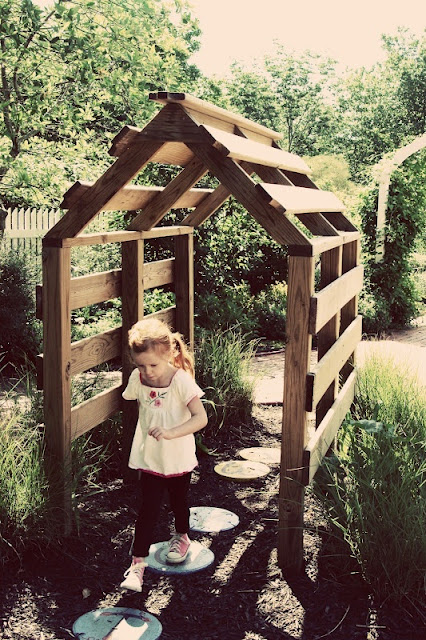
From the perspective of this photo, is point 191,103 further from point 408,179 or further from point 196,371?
point 408,179

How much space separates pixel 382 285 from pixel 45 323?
10071mm

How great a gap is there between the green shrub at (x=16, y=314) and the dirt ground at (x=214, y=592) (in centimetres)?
465

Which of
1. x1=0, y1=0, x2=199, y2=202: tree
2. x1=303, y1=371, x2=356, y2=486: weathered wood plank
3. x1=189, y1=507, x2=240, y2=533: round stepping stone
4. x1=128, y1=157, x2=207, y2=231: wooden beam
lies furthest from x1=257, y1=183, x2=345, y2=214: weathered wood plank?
x1=0, y1=0, x2=199, y2=202: tree

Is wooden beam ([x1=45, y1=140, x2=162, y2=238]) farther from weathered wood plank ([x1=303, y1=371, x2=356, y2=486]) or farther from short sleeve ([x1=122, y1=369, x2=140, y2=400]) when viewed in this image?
weathered wood plank ([x1=303, y1=371, x2=356, y2=486])

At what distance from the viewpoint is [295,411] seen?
3.63m

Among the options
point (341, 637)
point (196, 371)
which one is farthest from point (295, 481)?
point (196, 371)

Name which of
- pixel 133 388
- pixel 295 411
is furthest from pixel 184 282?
pixel 295 411

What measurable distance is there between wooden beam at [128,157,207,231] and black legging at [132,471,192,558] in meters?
1.84

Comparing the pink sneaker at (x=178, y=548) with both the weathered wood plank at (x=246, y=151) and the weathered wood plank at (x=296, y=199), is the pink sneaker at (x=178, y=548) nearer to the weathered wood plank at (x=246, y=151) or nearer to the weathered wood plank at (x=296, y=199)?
the weathered wood plank at (x=296, y=199)

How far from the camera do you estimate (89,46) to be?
889 cm

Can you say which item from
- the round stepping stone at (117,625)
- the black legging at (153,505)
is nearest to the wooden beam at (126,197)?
the black legging at (153,505)

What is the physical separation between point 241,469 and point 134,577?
6.24 ft

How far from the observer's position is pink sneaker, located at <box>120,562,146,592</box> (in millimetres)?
3389

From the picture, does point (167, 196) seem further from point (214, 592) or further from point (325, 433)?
point (214, 592)
